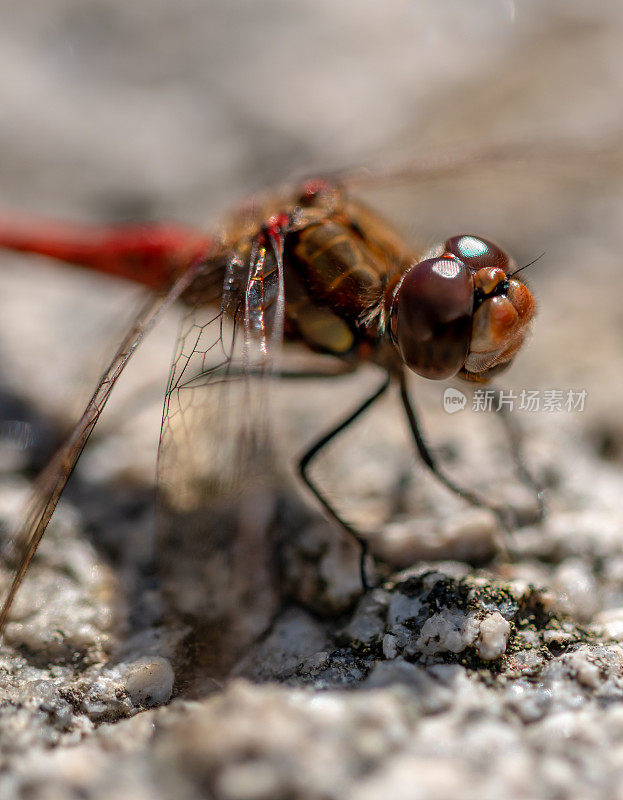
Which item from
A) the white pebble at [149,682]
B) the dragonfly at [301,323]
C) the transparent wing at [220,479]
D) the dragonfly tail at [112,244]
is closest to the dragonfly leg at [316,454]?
the dragonfly at [301,323]

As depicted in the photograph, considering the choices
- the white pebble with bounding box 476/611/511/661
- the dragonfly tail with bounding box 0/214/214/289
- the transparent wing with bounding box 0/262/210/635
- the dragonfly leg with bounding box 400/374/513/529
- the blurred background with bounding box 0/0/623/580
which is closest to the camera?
the white pebble with bounding box 476/611/511/661

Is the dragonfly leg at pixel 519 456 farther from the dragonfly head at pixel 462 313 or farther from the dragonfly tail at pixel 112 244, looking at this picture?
the dragonfly tail at pixel 112 244

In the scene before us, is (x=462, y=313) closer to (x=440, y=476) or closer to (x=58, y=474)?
(x=440, y=476)

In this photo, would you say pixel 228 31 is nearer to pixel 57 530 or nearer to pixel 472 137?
pixel 472 137

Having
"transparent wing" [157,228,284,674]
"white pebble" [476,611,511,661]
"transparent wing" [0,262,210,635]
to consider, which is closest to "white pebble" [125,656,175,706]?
"transparent wing" [157,228,284,674]

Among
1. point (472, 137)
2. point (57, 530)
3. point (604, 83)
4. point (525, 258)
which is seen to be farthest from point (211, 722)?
point (604, 83)

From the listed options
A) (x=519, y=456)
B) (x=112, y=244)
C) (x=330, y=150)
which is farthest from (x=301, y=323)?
(x=330, y=150)

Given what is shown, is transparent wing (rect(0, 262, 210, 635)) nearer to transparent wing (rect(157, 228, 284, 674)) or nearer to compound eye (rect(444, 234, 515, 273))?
transparent wing (rect(157, 228, 284, 674))
